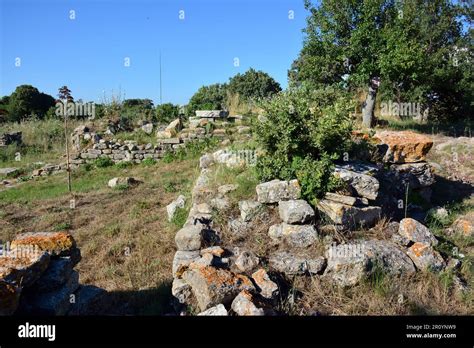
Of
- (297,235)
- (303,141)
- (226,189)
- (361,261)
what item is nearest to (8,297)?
(297,235)

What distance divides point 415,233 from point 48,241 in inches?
168

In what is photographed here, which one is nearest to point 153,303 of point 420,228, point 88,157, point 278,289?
point 278,289

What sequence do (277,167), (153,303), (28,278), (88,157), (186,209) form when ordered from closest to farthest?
(28,278) < (153,303) < (277,167) < (186,209) < (88,157)

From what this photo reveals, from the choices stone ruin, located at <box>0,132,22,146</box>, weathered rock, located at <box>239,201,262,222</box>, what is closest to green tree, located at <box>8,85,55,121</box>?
stone ruin, located at <box>0,132,22,146</box>

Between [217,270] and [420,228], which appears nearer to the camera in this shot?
[217,270]

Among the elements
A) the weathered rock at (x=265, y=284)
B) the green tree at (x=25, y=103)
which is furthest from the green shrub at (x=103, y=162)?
the green tree at (x=25, y=103)

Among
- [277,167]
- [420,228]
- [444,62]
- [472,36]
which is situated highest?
[472,36]

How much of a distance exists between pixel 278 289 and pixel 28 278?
87.7 inches

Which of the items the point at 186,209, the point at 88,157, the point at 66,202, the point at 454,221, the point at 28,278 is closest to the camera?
the point at 28,278

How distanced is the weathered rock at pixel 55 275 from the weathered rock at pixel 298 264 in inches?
84.8

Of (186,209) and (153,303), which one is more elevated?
(186,209)

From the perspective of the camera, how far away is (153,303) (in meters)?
3.92

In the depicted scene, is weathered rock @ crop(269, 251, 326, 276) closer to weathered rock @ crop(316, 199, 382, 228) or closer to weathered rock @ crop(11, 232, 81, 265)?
weathered rock @ crop(316, 199, 382, 228)

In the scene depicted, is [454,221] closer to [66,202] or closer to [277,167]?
[277,167]
